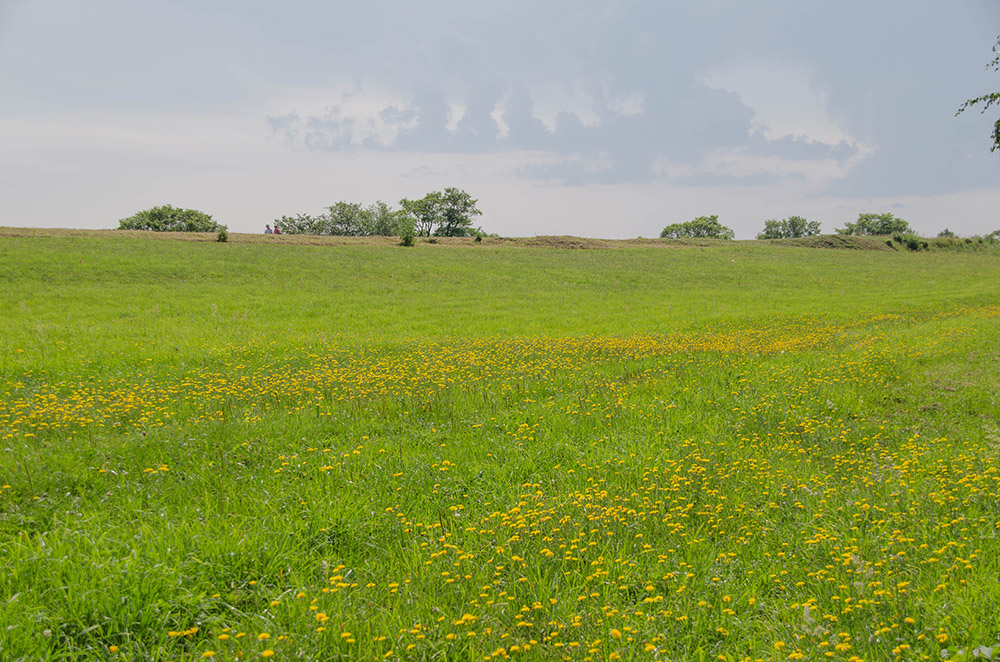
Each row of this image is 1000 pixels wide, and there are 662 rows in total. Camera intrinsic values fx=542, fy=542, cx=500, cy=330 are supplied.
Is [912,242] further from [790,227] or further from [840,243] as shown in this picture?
[790,227]

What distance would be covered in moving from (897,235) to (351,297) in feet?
255

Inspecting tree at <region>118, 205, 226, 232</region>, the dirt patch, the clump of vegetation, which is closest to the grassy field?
the dirt patch

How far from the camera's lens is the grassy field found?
3645mm

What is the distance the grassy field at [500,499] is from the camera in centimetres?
364

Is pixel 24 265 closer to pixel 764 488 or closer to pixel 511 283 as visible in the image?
pixel 511 283

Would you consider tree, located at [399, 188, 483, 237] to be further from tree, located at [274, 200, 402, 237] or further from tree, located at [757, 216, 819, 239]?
tree, located at [757, 216, 819, 239]

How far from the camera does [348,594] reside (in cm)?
406

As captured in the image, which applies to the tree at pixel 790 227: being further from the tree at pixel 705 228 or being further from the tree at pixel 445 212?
the tree at pixel 445 212

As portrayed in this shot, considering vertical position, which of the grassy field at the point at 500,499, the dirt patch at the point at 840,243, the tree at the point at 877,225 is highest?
the tree at the point at 877,225

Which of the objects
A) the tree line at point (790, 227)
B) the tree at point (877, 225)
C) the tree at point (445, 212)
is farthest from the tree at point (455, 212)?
the tree at point (877, 225)

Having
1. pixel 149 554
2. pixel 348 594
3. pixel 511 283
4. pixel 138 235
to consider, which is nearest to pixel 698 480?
pixel 348 594

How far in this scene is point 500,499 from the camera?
5859 millimetres

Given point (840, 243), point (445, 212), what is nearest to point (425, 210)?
point (445, 212)

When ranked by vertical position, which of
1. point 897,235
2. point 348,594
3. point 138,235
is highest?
point 897,235
